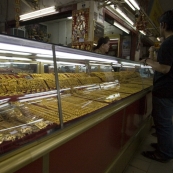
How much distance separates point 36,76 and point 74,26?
11.4 ft

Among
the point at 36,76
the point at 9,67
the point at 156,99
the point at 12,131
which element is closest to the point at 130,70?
the point at 156,99

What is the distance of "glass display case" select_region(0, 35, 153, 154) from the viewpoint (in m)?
0.95

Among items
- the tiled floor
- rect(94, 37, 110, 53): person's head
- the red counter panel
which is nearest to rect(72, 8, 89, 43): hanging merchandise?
rect(94, 37, 110, 53): person's head

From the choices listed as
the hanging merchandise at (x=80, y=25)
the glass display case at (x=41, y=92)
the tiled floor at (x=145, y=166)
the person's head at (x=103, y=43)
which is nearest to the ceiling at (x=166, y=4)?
the hanging merchandise at (x=80, y=25)

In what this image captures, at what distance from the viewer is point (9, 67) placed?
78.8 inches

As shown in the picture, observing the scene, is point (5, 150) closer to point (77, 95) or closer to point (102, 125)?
point (102, 125)

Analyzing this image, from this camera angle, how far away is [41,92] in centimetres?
168

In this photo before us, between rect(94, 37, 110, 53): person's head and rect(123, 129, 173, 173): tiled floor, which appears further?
rect(94, 37, 110, 53): person's head

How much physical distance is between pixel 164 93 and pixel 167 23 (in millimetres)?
993

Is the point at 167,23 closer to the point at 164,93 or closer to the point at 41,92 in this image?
the point at 164,93

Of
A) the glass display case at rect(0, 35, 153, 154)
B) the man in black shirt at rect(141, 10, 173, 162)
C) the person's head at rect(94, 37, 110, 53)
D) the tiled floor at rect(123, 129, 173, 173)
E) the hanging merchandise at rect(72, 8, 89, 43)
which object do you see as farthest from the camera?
the hanging merchandise at rect(72, 8, 89, 43)

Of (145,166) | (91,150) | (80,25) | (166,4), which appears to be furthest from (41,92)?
(166,4)

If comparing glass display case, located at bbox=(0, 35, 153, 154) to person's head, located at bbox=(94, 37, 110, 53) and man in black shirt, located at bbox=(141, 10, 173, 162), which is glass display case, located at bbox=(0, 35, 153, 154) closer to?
man in black shirt, located at bbox=(141, 10, 173, 162)

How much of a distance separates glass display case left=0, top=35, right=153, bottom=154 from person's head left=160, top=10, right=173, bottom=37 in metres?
0.91
